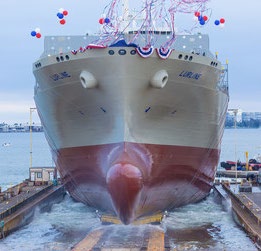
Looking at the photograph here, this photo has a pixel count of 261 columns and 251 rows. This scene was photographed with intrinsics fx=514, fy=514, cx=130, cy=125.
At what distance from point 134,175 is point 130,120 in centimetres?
183

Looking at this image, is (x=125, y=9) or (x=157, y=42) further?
→ (x=157, y=42)

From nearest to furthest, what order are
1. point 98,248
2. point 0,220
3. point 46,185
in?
point 98,248 → point 0,220 → point 46,185

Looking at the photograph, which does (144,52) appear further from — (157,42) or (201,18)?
(157,42)

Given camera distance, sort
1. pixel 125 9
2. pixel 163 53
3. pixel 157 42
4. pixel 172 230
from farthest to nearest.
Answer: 1. pixel 157 42
2. pixel 125 9
3. pixel 172 230
4. pixel 163 53

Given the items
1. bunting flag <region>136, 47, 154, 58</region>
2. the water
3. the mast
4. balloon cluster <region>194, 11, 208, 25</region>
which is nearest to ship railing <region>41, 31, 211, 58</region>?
the mast

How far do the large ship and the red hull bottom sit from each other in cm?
4

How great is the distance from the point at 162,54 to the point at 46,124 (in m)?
7.17

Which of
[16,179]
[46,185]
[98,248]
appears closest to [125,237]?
[98,248]

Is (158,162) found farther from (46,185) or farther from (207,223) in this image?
(46,185)

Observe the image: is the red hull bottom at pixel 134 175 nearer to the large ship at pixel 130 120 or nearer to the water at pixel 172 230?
the large ship at pixel 130 120

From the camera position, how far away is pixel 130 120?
55.7 feet

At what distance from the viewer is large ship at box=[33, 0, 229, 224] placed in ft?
54.9

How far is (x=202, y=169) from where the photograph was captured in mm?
21344

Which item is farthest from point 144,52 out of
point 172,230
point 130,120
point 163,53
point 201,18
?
point 172,230
